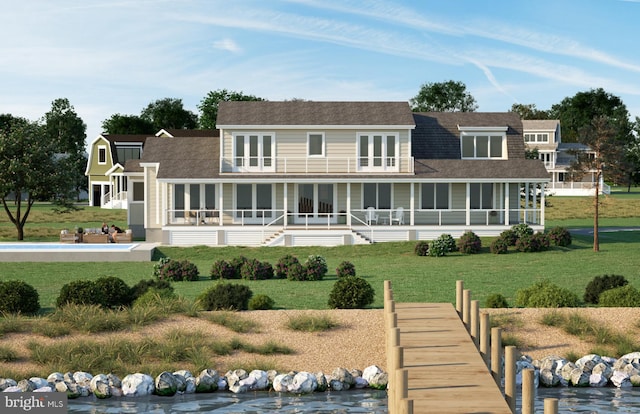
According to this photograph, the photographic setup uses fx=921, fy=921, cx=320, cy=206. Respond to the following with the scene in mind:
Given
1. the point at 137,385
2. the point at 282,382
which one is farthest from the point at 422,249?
the point at 137,385

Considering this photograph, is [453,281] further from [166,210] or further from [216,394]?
[166,210]

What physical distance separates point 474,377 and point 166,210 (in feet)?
101

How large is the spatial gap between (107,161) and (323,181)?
4183cm

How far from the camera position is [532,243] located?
39375 millimetres

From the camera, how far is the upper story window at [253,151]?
1809 inches

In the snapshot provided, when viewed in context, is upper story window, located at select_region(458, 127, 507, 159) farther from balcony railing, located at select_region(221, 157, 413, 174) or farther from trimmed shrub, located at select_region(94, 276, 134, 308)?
trimmed shrub, located at select_region(94, 276, 134, 308)

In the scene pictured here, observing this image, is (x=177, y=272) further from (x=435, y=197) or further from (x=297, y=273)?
(x=435, y=197)

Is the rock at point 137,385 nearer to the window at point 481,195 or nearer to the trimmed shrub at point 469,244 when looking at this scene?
the trimmed shrub at point 469,244

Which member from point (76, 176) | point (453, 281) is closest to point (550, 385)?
point (453, 281)

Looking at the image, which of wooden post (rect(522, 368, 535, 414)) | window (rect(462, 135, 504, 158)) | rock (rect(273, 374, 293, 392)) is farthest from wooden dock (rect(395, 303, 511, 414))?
window (rect(462, 135, 504, 158))

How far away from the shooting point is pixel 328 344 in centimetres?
1961

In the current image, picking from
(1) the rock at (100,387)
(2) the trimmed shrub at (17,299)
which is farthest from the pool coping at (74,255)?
(1) the rock at (100,387)

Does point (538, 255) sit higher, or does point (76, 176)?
point (76, 176)

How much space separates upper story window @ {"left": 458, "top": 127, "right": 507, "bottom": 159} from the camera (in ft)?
162
